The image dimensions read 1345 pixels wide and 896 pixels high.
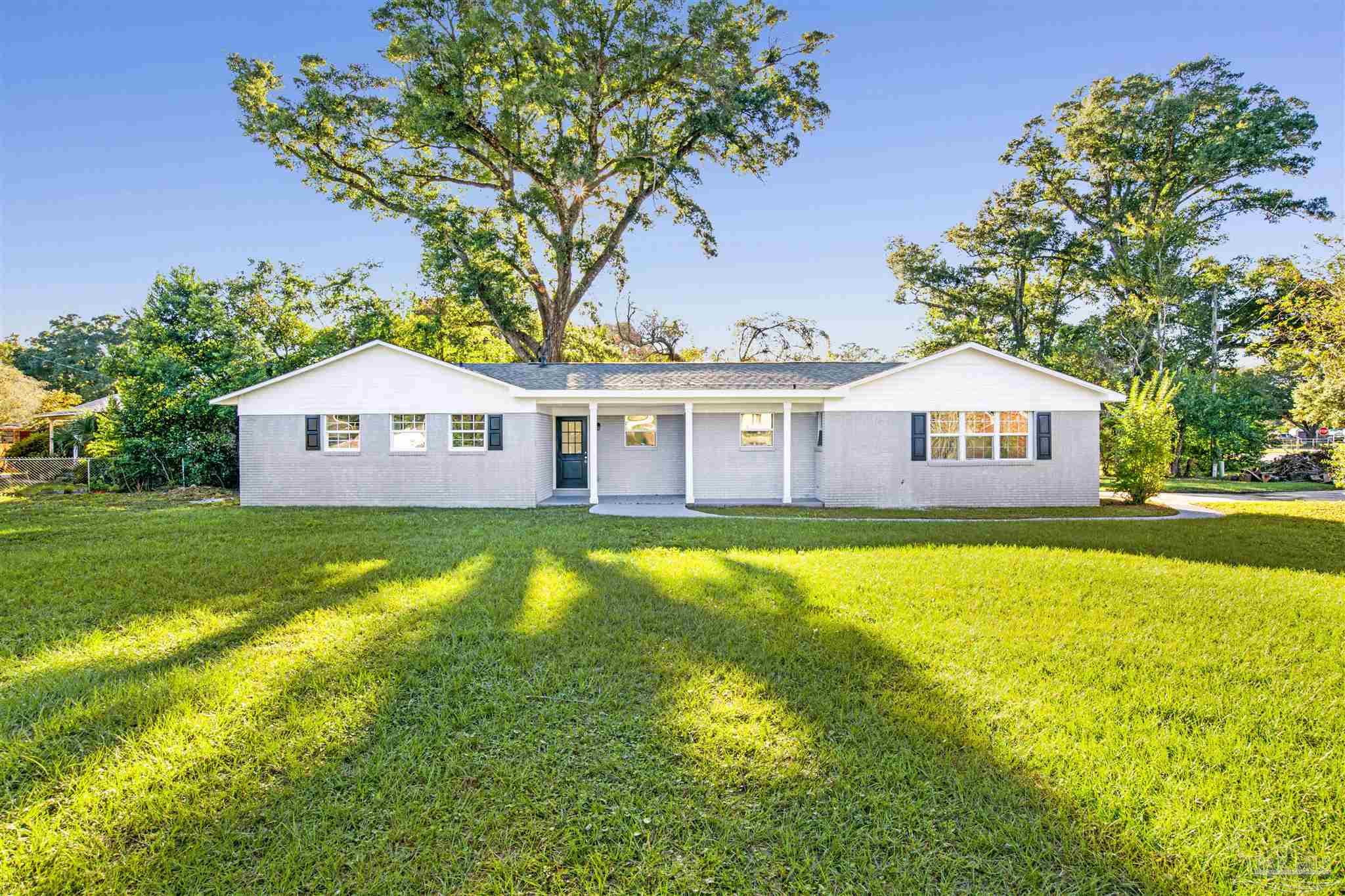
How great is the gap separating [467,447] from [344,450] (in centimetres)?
289

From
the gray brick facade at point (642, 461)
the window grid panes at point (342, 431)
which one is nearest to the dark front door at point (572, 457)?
the gray brick facade at point (642, 461)

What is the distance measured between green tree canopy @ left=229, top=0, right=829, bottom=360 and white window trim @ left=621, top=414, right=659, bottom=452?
9.65 meters

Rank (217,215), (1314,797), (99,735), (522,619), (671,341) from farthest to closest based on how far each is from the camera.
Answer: (671,341)
(217,215)
(522,619)
(99,735)
(1314,797)

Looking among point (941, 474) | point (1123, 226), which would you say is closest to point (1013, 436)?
point (941, 474)

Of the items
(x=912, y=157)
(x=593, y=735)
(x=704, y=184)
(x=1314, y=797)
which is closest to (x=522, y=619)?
(x=593, y=735)

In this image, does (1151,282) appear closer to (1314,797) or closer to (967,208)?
(967,208)

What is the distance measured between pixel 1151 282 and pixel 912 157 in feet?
42.1

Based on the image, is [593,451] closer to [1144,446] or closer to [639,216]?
[1144,446]

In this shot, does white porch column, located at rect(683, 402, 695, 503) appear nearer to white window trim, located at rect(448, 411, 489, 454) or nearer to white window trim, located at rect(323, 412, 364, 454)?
white window trim, located at rect(448, 411, 489, 454)

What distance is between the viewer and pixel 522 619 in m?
4.88

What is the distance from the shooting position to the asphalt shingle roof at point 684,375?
1375 cm

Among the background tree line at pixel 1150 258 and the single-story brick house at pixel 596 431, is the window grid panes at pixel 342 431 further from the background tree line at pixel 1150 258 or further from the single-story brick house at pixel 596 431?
the background tree line at pixel 1150 258

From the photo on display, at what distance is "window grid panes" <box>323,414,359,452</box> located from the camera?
13211 millimetres

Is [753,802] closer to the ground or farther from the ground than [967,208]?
closer to the ground
